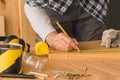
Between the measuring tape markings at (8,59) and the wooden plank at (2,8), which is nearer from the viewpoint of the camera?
the measuring tape markings at (8,59)

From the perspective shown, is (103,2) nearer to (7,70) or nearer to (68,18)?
(68,18)

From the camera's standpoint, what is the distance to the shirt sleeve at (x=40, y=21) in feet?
3.94

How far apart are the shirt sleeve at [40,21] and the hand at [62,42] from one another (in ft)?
0.17

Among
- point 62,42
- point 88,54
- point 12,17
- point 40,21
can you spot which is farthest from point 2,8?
point 88,54

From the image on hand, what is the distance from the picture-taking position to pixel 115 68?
93 cm

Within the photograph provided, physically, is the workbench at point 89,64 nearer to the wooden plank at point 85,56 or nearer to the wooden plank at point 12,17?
the wooden plank at point 85,56

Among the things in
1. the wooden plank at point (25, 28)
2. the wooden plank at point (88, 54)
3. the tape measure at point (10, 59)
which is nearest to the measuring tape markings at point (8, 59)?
the tape measure at point (10, 59)

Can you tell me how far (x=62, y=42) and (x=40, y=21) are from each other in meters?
0.20

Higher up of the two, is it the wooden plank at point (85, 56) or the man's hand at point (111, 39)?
the man's hand at point (111, 39)

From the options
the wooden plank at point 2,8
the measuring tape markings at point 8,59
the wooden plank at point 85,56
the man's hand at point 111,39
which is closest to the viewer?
the measuring tape markings at point 8,59

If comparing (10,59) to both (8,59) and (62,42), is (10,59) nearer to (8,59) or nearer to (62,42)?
(8,59)

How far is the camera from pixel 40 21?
1243 millimetres

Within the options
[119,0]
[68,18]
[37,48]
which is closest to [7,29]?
[68,18]

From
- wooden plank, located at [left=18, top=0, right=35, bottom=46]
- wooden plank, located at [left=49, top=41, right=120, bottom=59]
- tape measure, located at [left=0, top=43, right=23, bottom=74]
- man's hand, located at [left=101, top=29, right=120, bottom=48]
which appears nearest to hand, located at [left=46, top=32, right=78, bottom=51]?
wooden plank, located at [left=49, top=41, right=120, bottom=59]
